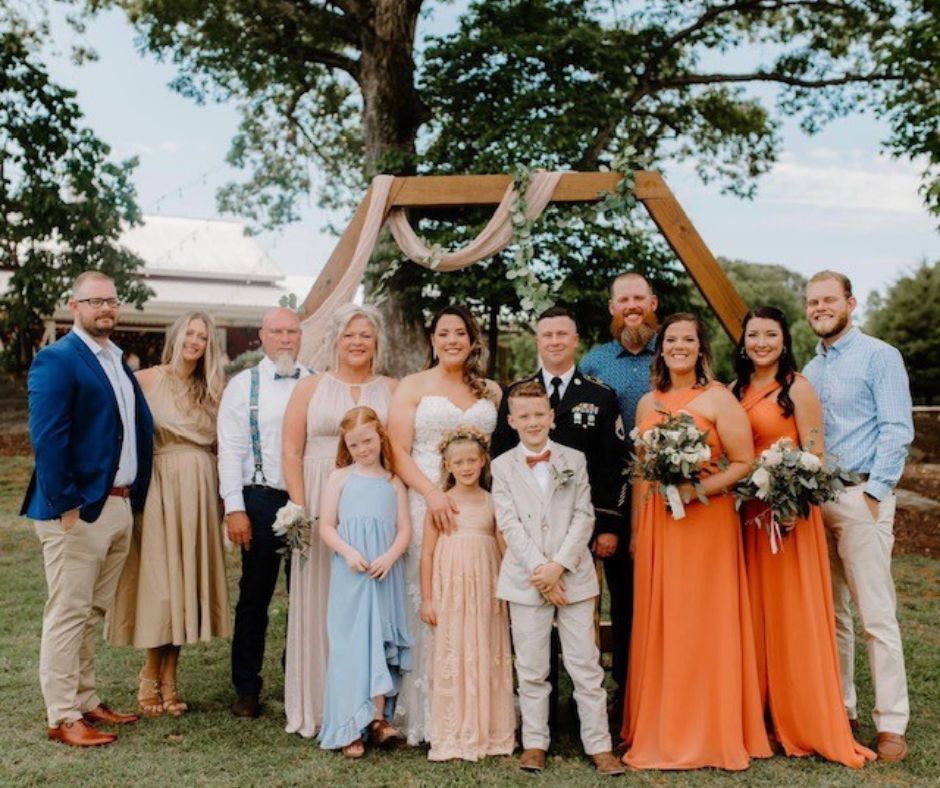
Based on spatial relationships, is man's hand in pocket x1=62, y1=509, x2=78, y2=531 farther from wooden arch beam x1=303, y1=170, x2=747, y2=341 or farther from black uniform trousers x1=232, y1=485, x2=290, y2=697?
wooden arch beam x1=303, y1=170, x2=747, y2=341

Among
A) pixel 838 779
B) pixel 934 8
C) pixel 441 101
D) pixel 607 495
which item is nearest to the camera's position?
pixel 838 779

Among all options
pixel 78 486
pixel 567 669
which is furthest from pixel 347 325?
pixel 567 669

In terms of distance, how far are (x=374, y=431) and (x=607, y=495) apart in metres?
1.25

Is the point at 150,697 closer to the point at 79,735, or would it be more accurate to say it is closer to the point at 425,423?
the point at 79,735

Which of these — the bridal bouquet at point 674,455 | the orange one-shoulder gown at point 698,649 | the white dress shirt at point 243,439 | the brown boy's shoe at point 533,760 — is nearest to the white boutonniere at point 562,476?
the bridal bouquet at point 674,455

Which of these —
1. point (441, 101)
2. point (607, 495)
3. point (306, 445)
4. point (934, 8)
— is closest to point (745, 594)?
point (607, 495)

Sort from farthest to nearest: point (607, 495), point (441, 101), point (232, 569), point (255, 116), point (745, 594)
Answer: point (255, 116) < point (441, 101) < point (232, 569) < point (607, 495) < point (745, 594)

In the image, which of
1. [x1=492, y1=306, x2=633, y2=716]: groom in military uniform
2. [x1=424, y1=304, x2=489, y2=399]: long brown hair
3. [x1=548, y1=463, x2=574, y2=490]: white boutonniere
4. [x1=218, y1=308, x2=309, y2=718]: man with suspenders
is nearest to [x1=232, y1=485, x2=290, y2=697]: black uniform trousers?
[x1=218, y1=308, x2=309, y2=718]: man with suspenders

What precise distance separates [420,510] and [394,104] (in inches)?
404

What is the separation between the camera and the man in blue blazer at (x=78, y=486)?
184 inches

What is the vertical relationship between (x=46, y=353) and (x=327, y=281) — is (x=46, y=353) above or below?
below

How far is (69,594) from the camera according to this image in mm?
4805

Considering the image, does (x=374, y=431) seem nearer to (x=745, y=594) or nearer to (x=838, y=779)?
(x=745, y=594)

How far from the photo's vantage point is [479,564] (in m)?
4.68
